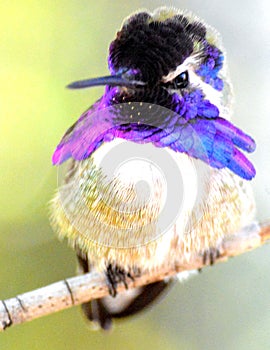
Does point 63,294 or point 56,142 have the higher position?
point 56,142

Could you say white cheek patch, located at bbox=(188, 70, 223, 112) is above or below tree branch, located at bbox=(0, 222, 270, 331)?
above

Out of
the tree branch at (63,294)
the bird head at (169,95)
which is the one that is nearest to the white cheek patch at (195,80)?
the bird head at (169,95)

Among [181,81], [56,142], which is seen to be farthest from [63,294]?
[181,81]

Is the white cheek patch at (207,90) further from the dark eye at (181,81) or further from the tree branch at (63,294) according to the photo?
the tree branch at (63,294)

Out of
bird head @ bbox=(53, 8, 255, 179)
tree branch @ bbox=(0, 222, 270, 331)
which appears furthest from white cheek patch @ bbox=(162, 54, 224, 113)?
tree branch @ bbox=(0, 222, 270, 331)

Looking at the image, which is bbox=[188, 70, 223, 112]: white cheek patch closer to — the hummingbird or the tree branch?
the hummingbird

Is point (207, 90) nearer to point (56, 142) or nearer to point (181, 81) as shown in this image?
point (181, 81)

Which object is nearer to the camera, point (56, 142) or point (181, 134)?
point (181, 134)

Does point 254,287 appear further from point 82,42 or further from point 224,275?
point 82,42

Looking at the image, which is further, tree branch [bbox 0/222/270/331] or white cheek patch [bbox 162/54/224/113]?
tree branch [bbox 0/222/270/331]
